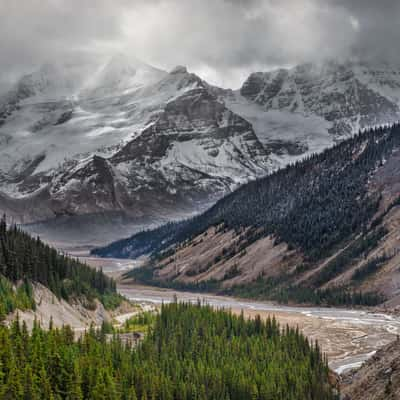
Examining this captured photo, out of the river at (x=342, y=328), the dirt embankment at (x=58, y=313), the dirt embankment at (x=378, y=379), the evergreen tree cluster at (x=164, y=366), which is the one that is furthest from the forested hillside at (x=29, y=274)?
the dirt embankment at (x=378, y=379)

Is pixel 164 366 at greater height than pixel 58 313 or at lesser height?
lesser

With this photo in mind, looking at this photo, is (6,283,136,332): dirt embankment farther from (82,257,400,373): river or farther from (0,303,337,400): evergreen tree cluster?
(82,257,400,373): river

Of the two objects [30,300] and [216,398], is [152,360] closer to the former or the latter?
[216,398]

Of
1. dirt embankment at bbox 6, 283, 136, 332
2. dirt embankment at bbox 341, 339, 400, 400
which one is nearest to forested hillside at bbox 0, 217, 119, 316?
dirt embankment at bbox 6, 283, 136, 332

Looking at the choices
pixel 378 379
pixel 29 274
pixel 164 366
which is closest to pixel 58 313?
pixel 29 274

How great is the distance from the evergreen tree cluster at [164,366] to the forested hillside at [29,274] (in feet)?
51.8

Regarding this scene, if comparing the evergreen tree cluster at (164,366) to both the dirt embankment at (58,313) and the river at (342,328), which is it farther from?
the river at (342,328)

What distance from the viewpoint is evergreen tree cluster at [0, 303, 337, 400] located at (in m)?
62.2

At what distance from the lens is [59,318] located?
10131 centimetres

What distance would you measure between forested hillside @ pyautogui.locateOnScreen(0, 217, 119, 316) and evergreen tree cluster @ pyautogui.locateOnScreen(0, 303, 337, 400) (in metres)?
15.8

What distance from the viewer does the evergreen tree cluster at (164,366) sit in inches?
2447

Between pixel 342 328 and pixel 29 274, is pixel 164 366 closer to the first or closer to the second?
pixel 29 274

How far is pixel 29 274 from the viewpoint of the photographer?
10869 centimetres

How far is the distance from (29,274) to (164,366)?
40.2 metres
